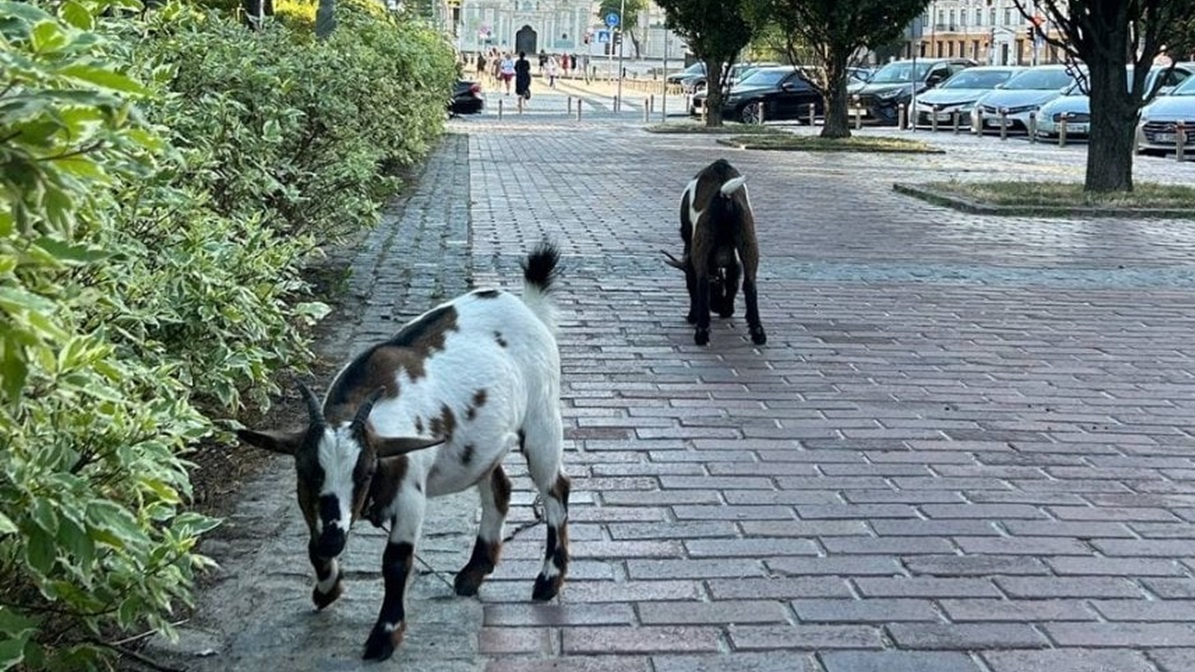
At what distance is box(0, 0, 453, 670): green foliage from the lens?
231 centimetres

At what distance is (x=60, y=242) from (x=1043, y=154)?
26503 millimetres

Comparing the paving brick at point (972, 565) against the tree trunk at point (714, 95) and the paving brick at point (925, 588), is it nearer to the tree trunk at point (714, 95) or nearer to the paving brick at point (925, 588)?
the paving brick at point (925, 588)

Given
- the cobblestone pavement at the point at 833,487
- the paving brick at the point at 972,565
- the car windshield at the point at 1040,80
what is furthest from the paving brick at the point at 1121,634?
the car windshield at the point at 1040,80

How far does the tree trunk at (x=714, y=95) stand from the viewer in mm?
34094

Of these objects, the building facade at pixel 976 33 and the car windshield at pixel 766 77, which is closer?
the car windshield at pixel 766 77

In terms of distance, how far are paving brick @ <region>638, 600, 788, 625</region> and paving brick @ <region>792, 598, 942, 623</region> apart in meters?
0.08

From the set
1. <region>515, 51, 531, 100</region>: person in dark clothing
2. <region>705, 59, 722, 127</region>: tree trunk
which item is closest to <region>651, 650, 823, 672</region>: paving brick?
<region>705, 59, 722, 127</region>: tree trunk

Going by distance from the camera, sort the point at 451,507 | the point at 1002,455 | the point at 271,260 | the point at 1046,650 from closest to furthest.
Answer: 1. the point at 1046,650
2. the point at 451,507
3. the point at 271,260
4. the point at 1002,455

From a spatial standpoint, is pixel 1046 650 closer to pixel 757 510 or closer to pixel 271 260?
pixel 757 510

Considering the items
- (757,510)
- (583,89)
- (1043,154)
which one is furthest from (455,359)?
(583,89)

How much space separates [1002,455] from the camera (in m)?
6.37

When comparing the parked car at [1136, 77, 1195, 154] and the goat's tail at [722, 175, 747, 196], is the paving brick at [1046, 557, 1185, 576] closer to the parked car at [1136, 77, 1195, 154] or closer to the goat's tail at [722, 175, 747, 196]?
the goat's tail at [722, 175, 747, 196]

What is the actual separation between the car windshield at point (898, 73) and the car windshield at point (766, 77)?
3.13 m

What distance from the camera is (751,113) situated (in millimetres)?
39812
